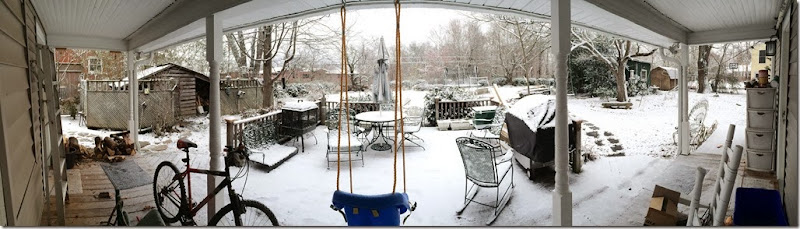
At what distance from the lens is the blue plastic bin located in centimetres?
156

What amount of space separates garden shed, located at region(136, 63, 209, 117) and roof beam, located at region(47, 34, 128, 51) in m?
2.71

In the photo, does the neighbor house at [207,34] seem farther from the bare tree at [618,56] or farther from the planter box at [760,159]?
the bare tree at [618,56]

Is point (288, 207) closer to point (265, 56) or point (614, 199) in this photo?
point (614, 199)

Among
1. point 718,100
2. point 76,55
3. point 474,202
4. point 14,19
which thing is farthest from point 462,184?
point 76,55

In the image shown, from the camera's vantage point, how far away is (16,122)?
1.54 meters

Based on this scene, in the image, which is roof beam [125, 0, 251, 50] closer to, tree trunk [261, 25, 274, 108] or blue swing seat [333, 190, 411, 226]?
blue swing seat [333, 190, 411, 226]

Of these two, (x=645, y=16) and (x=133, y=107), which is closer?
(x=645, y=16)

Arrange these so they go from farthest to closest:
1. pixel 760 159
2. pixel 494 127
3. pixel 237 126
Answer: pixel 494 127
pixel 237 126
pixel 760 159

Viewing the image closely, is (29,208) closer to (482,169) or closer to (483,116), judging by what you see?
(482,169)

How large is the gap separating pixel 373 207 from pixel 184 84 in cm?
703

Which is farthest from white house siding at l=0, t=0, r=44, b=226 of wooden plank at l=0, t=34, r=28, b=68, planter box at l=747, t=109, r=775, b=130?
planter box at l=747, t=109, r=775, b=130

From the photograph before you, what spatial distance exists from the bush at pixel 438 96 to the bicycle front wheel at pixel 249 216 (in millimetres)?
4834

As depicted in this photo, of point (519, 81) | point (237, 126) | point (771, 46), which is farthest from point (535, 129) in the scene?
point (519, 81)

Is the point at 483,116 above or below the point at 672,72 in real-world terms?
below
